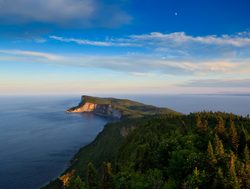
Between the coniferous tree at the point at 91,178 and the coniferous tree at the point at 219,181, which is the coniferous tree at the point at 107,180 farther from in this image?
the coniferous tree at the point at 219,181

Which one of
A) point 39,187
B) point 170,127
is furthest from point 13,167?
point 170,127

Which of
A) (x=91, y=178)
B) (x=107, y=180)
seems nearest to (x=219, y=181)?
(x=107, y=180)

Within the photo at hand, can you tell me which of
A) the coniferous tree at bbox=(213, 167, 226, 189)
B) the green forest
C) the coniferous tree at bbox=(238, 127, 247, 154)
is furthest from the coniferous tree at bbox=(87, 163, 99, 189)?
the coniferous tree at bbox=(238, 127, 247, 154)

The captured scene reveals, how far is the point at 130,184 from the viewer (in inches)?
2322

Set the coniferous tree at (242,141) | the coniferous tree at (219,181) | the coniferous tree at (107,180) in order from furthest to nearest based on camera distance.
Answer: the coniferous tree at (242,141)
the coniferous tree at (107,180)
the coniferous tree at (219,181)

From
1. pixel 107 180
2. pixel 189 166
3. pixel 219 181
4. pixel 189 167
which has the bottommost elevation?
pixel 107 180

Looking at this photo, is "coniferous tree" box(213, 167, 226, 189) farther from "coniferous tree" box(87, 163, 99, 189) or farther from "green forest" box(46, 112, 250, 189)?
"coniferous tree" box(87, 163, 99, 189)

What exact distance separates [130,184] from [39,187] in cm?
8274

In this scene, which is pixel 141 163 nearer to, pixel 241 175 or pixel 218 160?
pixel 218 160

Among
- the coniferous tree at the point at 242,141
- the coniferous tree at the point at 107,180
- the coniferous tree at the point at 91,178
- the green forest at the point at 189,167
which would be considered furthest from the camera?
the coniferous tree at the point at 242,141

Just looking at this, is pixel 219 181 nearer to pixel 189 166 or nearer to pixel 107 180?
pixel 189 166

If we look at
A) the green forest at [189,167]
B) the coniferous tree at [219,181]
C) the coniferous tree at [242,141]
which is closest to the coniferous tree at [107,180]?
the green forest at [189,167]

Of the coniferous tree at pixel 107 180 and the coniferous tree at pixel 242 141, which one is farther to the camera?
the coniferous tree at pixel 242 141

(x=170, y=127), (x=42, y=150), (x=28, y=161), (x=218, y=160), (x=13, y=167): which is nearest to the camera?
(x=218, y=160)
